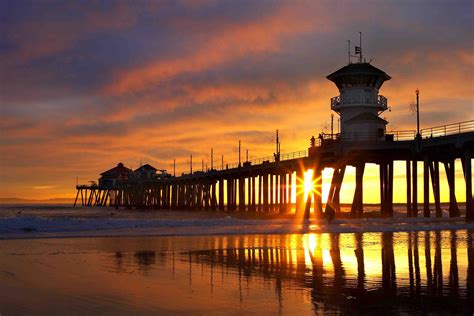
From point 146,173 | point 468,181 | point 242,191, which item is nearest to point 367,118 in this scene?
point 468,181

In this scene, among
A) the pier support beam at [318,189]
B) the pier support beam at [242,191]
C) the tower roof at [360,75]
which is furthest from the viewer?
the pier support beam at [242,191]

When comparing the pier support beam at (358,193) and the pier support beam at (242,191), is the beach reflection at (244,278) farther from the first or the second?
the pier support beam at (242,191)

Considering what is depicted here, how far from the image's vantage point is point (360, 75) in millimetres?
46469

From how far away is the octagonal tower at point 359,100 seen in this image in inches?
1752

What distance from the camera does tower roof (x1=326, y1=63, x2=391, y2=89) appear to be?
46.5 m

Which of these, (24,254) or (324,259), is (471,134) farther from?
(24,254)

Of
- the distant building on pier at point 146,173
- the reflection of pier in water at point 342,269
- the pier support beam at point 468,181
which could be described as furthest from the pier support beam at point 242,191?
the distant building on pier at point 146,173

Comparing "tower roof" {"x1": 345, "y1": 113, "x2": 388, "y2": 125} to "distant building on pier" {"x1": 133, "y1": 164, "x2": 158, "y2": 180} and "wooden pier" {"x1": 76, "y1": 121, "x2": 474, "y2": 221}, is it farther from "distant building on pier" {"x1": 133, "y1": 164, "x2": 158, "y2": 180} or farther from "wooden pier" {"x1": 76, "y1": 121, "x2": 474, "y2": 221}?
"distant building on pier" {"x1": 133, "y1": 164, "x2": 158, "y2": 180}

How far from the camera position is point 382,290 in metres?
10.3

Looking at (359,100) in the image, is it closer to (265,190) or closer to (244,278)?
(265,190)

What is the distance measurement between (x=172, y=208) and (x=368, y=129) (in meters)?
57.5

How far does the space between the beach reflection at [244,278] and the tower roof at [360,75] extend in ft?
95.1

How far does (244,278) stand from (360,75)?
122 ft

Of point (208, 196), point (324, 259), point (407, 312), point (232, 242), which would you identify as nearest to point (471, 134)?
point (232, 242)
